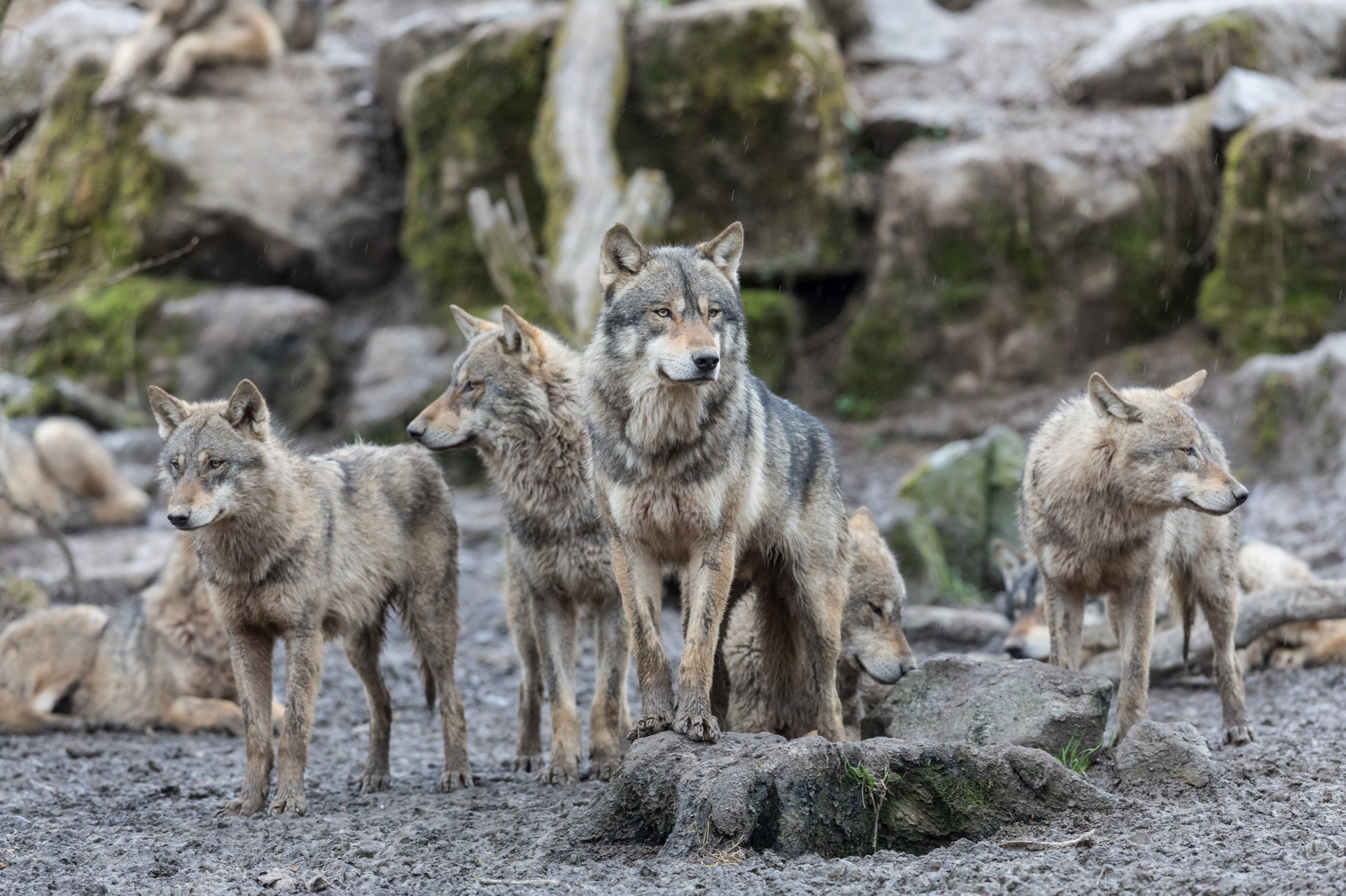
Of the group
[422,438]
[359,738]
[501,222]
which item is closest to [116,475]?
[501,222]

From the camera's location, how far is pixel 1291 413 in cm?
1148

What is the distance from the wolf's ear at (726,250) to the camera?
208 inches

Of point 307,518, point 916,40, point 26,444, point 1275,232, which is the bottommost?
point 26,444

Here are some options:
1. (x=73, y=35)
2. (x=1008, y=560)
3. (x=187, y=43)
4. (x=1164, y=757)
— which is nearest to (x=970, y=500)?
(x=1008, y=560)

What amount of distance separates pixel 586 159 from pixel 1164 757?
8994 mm

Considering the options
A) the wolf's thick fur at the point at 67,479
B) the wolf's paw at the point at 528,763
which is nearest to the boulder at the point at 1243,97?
the wolf's paw at the point at 528,763

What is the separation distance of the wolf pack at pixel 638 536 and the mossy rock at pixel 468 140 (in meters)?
8.71

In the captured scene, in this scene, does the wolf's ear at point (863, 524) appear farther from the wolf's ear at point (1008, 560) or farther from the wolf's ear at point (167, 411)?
the wolf's ear at point (167, 411)

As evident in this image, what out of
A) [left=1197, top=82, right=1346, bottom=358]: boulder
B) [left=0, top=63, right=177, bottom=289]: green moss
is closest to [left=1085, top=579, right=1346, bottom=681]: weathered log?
[left=1197, top=82, right=1346, bottom=358]: boulder

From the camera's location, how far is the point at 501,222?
38.5ft

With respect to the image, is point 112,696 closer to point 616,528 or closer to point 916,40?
point 616,528

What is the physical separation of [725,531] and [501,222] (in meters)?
7.32

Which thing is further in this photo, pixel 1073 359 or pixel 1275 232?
pixel 1073 359

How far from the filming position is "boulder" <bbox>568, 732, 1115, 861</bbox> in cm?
434
